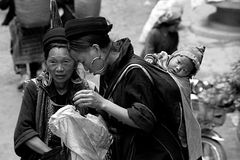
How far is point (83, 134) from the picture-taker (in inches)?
121

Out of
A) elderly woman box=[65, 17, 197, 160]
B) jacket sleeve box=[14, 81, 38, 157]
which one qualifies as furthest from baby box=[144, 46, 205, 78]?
jacket sleeve box=[14, 81, 38, 157]

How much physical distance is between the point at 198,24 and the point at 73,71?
23.2 feet

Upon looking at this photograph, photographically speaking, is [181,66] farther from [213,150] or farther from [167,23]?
[167,23]

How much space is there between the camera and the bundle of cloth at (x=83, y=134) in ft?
10.0

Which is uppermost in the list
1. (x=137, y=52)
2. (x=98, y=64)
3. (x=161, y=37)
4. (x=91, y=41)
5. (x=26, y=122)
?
(x=91, y=41)

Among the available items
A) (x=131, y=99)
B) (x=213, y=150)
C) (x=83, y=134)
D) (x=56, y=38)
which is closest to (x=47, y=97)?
(x=56, y=38)

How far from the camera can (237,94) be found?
5.71 m

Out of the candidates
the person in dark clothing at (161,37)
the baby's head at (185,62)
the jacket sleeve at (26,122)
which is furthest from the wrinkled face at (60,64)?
the person in dark clothing at (161,37)

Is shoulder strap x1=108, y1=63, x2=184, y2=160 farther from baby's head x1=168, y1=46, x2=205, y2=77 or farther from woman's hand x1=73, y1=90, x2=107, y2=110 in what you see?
baby's head x1=168, y1=46, x2=205, y2=77

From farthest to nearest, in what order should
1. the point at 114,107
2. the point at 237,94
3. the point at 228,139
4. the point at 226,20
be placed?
the point at 226,20, the point at 228,139, the point at 237,94, the point at 114,107

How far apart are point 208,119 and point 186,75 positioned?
234cm

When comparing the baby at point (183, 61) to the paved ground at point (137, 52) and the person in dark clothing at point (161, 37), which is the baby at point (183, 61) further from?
the person in dark clothing at point (161, 37)

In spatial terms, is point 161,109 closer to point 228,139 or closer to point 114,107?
point 114,107

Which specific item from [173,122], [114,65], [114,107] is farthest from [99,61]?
[173,122]
